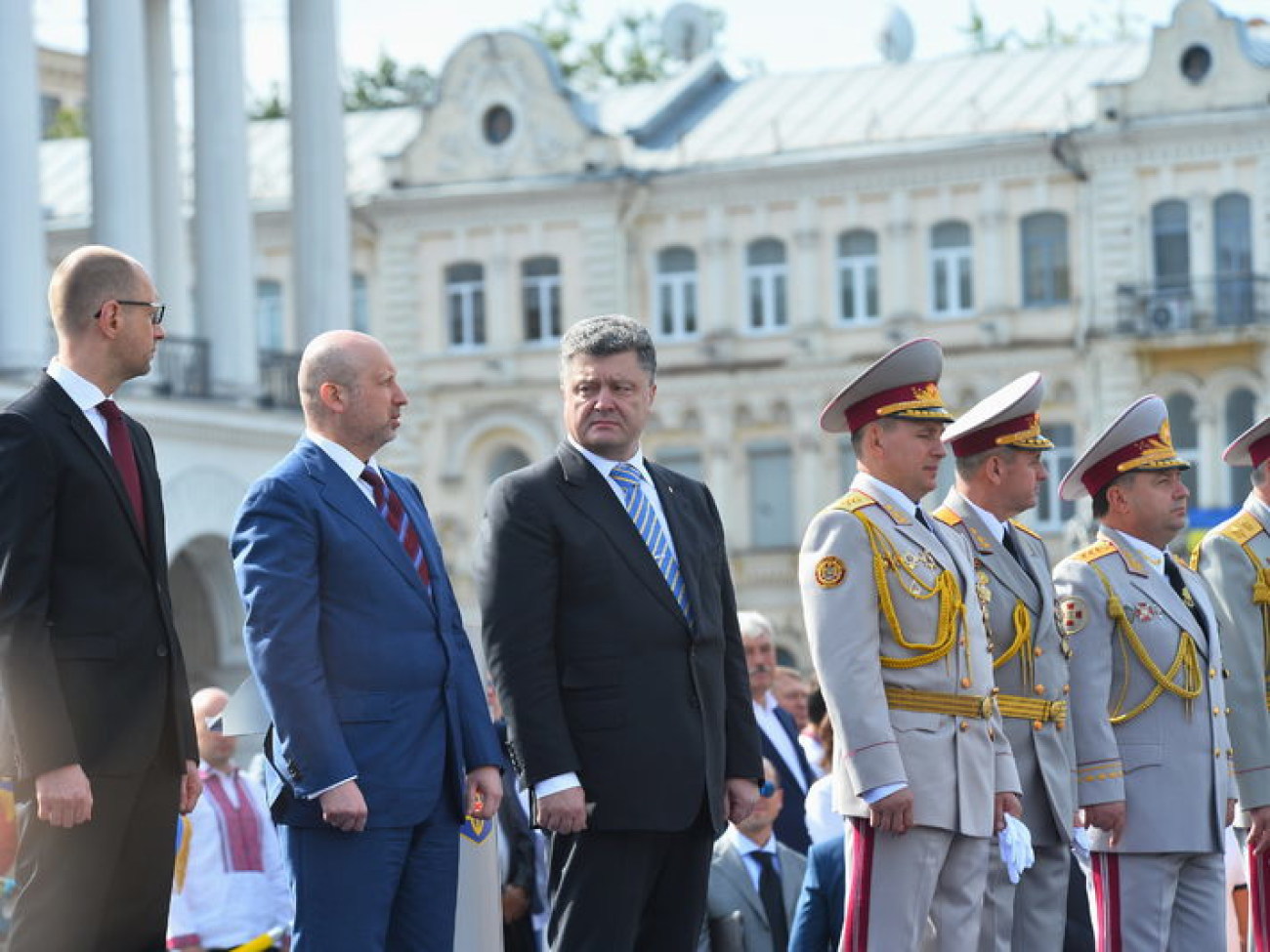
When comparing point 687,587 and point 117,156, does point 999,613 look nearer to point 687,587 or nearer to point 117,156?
point 687,587

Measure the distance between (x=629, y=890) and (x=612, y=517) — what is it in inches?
42.4

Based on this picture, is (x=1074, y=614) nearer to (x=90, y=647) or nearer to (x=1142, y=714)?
(x=1142, y=714)

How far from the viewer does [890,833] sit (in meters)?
8.81

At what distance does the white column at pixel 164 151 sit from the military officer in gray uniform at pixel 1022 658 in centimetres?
2639

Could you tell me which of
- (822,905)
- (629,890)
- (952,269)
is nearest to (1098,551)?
(822,905)

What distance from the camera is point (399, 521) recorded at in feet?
27.0

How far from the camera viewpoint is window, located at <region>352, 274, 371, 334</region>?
168 ft

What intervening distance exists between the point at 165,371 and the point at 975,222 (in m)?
18.3

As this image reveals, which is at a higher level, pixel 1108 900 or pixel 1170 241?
pixel 1170 241

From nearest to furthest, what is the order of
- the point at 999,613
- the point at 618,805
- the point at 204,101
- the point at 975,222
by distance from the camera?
the point at 618,805
the point at 999,613
the point at 204,101
the point at 975,222

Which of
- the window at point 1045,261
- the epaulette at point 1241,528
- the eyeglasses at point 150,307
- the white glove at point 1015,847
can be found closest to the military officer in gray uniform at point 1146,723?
the epaulette at point 1241,528

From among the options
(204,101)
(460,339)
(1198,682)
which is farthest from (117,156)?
(1198,682)

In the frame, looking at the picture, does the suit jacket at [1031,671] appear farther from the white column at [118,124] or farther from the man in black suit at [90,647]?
the white column at [118,124]

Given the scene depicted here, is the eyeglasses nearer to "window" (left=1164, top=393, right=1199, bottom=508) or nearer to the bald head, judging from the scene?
the bald head
